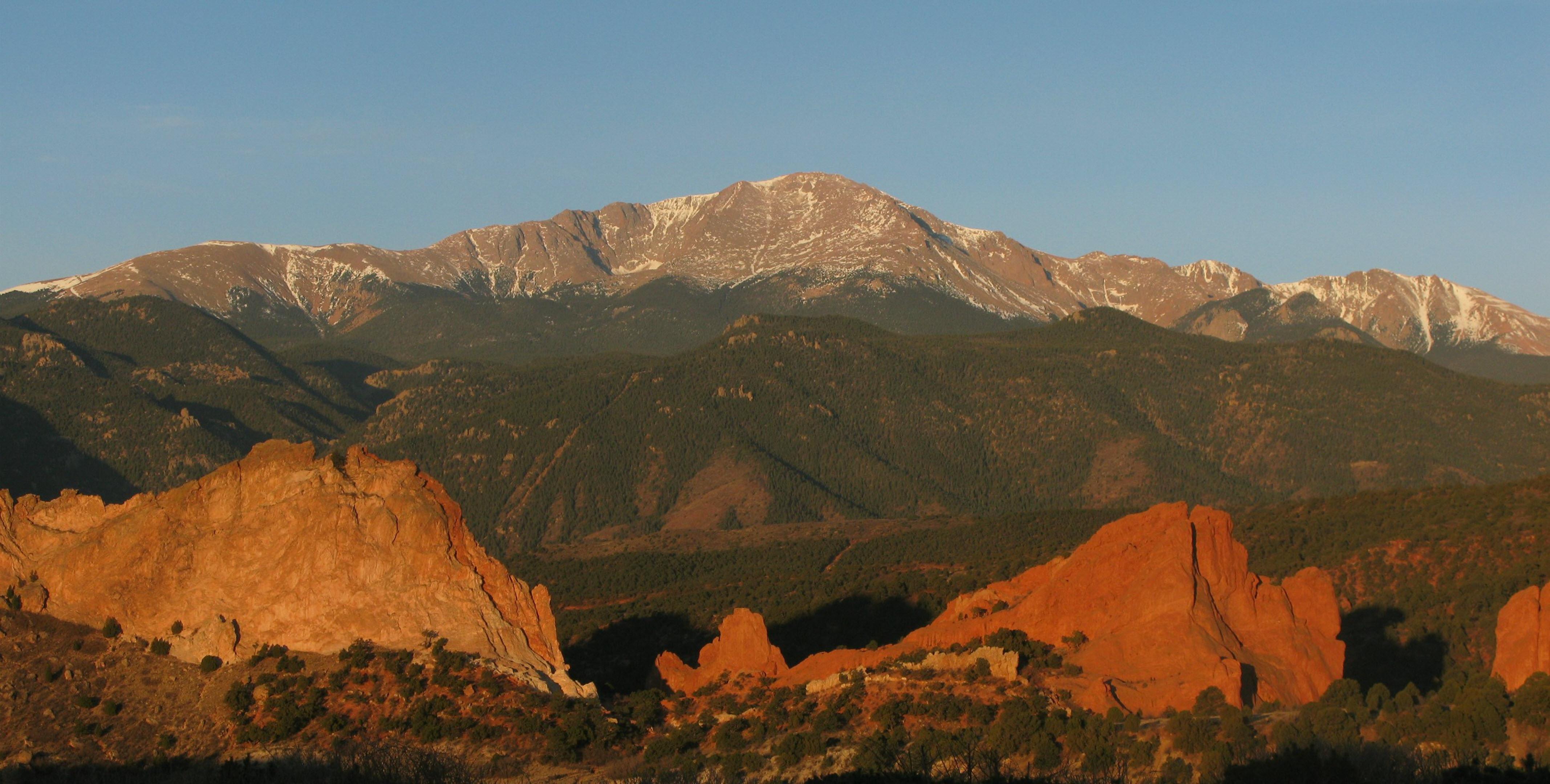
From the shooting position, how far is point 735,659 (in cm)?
9112

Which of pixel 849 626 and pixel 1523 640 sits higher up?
pixel 1523 640

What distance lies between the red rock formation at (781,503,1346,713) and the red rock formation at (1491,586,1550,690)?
6.61 metres

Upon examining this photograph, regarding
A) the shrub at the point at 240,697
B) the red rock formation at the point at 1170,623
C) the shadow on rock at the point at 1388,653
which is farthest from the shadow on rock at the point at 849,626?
the shrub at the point at 240,697

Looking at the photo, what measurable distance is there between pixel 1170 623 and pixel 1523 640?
1471 cm

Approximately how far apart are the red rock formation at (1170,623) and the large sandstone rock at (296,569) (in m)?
16.5

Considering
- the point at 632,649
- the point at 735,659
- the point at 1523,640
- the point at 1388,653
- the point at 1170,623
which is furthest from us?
the point at 632,649

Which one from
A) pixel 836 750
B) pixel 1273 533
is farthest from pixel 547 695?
pixel 1273 533

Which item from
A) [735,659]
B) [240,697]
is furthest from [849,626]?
[240,697]

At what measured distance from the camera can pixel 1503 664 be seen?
78312 millimetres

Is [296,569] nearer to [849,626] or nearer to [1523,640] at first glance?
[1523,640]

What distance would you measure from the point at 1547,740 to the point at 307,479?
4869 cm

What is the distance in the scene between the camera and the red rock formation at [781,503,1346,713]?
74.9 meters

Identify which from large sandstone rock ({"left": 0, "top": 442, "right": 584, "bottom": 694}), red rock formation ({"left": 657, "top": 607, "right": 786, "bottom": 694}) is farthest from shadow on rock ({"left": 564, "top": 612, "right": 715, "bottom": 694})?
large sandstone rock ({"left": 0, "top": 442, "right": 584, "bottom": 694})

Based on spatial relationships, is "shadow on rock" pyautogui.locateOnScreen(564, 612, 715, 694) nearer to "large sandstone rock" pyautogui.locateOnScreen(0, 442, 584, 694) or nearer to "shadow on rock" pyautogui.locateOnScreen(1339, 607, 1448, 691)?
"large sandstone rock" pyautogui.locateOnScreen(0, 442, 584, 694)
